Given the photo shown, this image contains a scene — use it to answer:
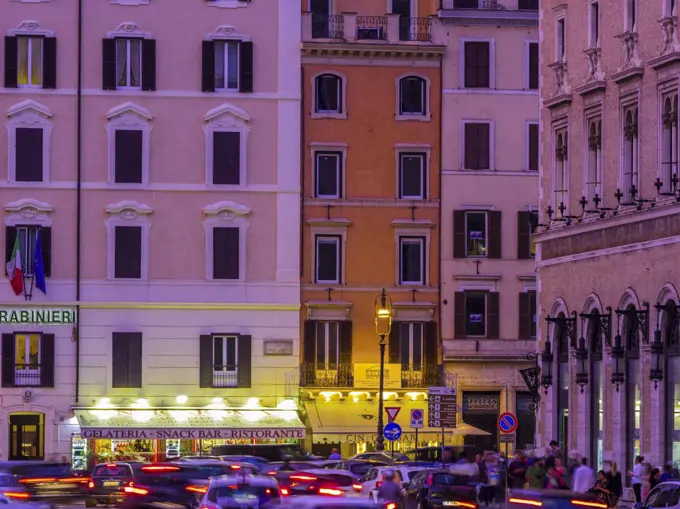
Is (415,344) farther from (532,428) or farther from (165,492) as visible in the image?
(165,492)

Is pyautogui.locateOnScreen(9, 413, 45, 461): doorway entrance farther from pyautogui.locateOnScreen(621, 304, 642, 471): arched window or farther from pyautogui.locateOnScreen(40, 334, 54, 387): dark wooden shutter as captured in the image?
pyautogui.locateOnScreen(621, 304, 642, 471): arched window

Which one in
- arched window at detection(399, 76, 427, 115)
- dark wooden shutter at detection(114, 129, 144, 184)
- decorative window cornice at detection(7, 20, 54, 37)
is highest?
decorative window cornice at detection(7, 20, 54, 37)

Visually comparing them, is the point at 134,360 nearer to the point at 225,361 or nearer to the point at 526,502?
the point at 225,361

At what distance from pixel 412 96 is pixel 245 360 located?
11675 millimetres

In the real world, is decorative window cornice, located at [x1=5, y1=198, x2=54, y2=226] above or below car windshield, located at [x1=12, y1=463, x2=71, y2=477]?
above

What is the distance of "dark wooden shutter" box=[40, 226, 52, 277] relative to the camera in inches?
2756

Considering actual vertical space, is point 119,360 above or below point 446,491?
above

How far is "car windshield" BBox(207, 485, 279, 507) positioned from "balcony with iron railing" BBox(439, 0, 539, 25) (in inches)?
1538

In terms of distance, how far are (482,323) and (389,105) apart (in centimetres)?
872

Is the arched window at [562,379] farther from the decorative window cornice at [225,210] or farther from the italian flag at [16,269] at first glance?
the italian flag at [16,269]

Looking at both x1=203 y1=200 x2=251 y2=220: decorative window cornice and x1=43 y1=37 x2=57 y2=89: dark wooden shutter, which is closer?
x1=43 y1=37 x2=57 y2=89: dark wooden shutter

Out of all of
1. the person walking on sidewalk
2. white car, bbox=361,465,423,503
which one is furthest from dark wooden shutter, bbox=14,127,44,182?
the person walking on sidewalk

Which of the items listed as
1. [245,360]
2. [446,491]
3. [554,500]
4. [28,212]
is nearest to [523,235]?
[245,360]

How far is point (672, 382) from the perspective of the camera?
5125cm
